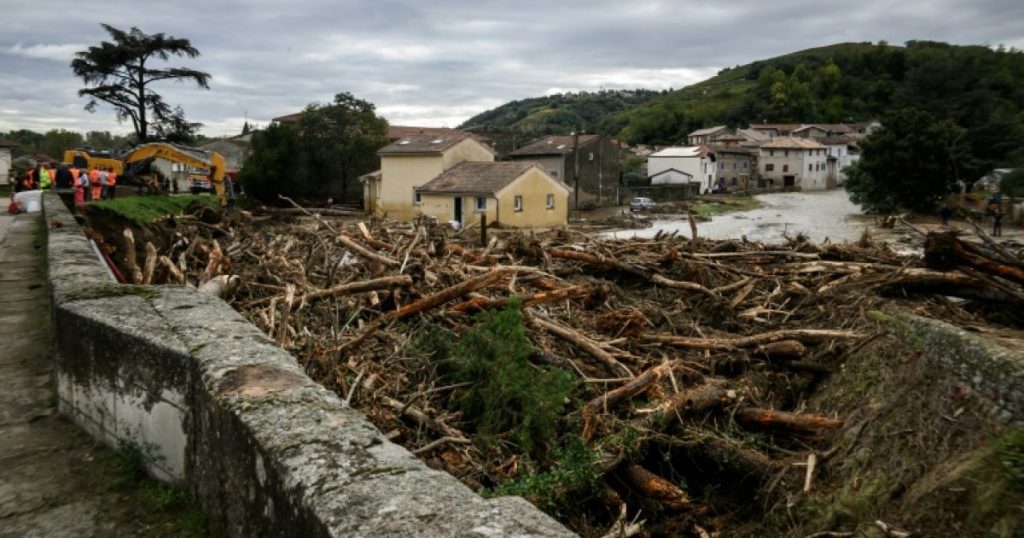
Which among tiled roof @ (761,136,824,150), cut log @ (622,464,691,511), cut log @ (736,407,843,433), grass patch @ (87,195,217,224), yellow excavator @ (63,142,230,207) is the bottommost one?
cut log @ (622,464,691,511)

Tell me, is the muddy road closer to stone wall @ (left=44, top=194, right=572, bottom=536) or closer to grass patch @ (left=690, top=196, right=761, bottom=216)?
grass patch @ (left=690, top=196, right=761, bottom=216)

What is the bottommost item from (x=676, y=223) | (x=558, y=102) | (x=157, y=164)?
(x=676, y=223)

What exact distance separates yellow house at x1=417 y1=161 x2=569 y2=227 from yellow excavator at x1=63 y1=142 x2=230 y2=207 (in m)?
10.2

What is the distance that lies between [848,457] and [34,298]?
7112mm

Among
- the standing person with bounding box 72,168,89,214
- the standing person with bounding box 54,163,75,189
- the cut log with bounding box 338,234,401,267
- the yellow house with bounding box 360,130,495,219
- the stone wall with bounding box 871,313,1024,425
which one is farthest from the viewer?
the yellow house with bounding box 360,130,495,219

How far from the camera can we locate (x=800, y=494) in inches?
213

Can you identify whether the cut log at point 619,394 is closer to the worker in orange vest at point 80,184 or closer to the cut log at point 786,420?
the cut log at point 786,420

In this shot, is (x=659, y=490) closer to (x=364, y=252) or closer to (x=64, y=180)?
(x=364, y=252)

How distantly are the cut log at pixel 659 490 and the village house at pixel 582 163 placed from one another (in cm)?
4495

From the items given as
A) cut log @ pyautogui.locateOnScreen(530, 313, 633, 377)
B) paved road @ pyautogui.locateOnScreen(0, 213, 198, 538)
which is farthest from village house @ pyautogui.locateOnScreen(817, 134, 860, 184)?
paved road @ pyautogui.locateOnScreen(0, 213, 198, 538)

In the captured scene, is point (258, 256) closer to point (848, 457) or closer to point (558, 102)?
point (848, 457)

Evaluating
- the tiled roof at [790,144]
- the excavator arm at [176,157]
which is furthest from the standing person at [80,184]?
the tiled roof at [790,144]

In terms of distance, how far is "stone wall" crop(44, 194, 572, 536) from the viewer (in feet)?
6.35

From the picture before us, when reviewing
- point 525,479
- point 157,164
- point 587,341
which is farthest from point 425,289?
point 157,164
